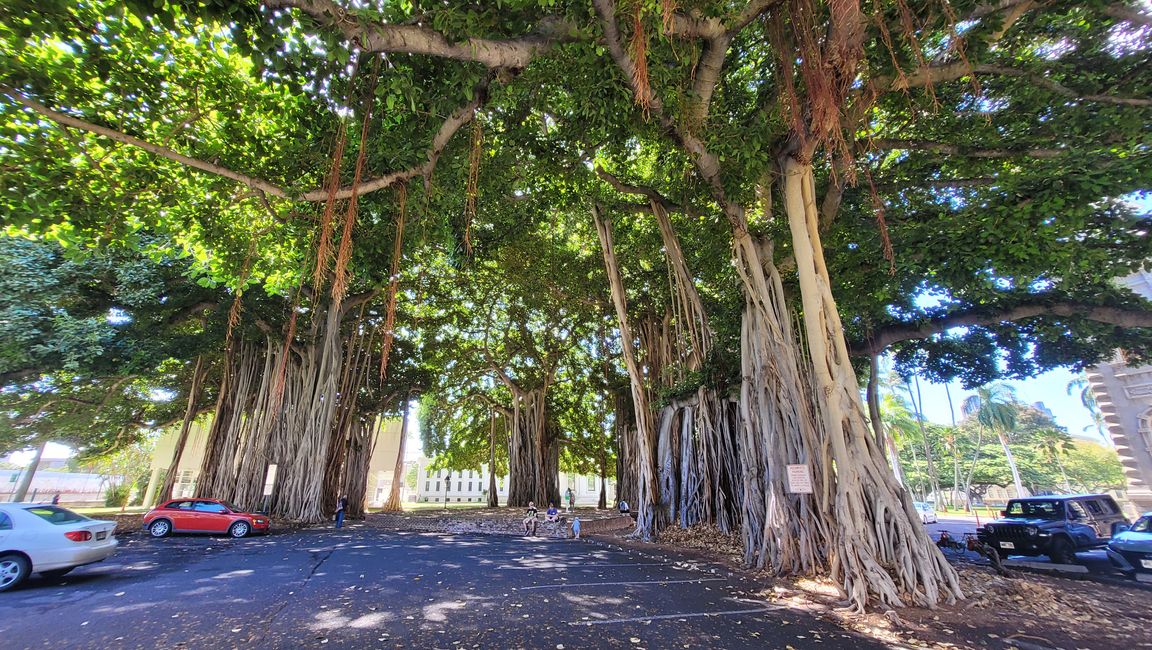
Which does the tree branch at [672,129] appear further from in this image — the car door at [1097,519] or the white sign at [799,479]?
the car door at [1097,519]

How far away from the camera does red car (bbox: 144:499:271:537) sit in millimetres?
10102

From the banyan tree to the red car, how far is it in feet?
19.7

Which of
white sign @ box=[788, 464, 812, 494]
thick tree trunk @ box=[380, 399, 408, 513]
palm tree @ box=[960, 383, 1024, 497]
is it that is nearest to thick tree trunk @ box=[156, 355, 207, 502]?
thick tree trunk @ box=[380, 399, 408, 513]

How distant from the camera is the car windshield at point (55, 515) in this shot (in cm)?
532

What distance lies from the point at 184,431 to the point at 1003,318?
20.2 metres

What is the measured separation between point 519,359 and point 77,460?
19043 millimetres

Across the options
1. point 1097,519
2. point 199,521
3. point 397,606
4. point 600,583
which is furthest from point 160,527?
point 1097,519

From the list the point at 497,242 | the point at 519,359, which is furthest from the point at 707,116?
the point at 519,359

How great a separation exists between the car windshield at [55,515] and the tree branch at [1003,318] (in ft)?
42.2

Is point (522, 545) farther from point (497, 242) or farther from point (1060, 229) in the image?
point (1060, 229)

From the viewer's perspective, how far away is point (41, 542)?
16.7 ft

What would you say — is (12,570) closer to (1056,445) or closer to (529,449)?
(529,449)

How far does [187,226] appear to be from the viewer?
628 cm

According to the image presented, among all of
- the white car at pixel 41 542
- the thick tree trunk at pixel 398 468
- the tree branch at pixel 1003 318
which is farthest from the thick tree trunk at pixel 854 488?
the thick tree trunk at pixel 398 468
